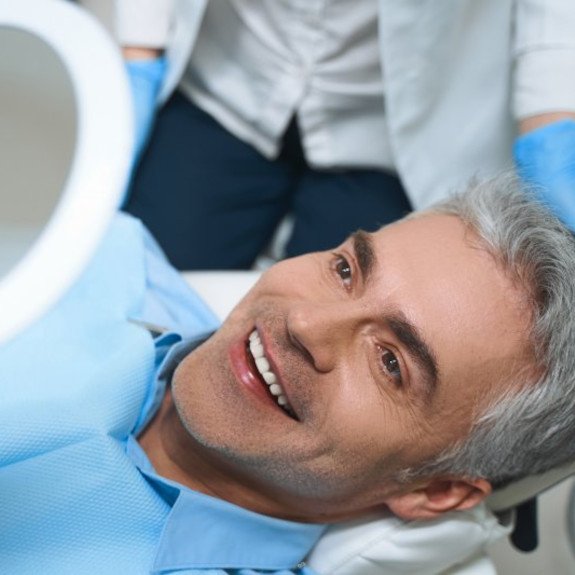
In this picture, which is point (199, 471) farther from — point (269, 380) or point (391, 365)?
point (391, 365)

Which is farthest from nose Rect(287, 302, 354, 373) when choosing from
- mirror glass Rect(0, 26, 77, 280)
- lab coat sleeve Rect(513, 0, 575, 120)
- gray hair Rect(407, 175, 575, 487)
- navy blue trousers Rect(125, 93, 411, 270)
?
navy blue trousers Rect(125, 93, 411, 270)

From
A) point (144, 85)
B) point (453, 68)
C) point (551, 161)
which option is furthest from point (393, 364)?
point (144, 85)

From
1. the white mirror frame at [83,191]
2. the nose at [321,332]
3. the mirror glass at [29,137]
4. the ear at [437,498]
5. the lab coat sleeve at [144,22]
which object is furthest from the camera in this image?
the lab coat sleeve at [144,22]

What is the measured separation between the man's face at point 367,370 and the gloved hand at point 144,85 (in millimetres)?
598

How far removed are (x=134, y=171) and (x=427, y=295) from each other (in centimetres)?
78

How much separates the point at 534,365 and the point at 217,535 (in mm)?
Answer: 426

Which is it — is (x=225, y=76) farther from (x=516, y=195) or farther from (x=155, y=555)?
(x=155, y=555)

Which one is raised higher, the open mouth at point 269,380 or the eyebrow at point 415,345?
the eyebrow at point 415,345

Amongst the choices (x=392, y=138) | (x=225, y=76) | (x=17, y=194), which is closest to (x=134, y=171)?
(x=225, y=76)

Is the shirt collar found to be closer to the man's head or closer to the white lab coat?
the man's head

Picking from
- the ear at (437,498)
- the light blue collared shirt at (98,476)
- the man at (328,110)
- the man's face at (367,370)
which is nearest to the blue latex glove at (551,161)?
the man at (328,110)

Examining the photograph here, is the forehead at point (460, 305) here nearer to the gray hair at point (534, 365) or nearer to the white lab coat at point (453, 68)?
the gray hair at point (534, 365)

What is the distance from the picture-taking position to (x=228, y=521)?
1.00 meters

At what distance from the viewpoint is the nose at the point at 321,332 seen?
0.90m
